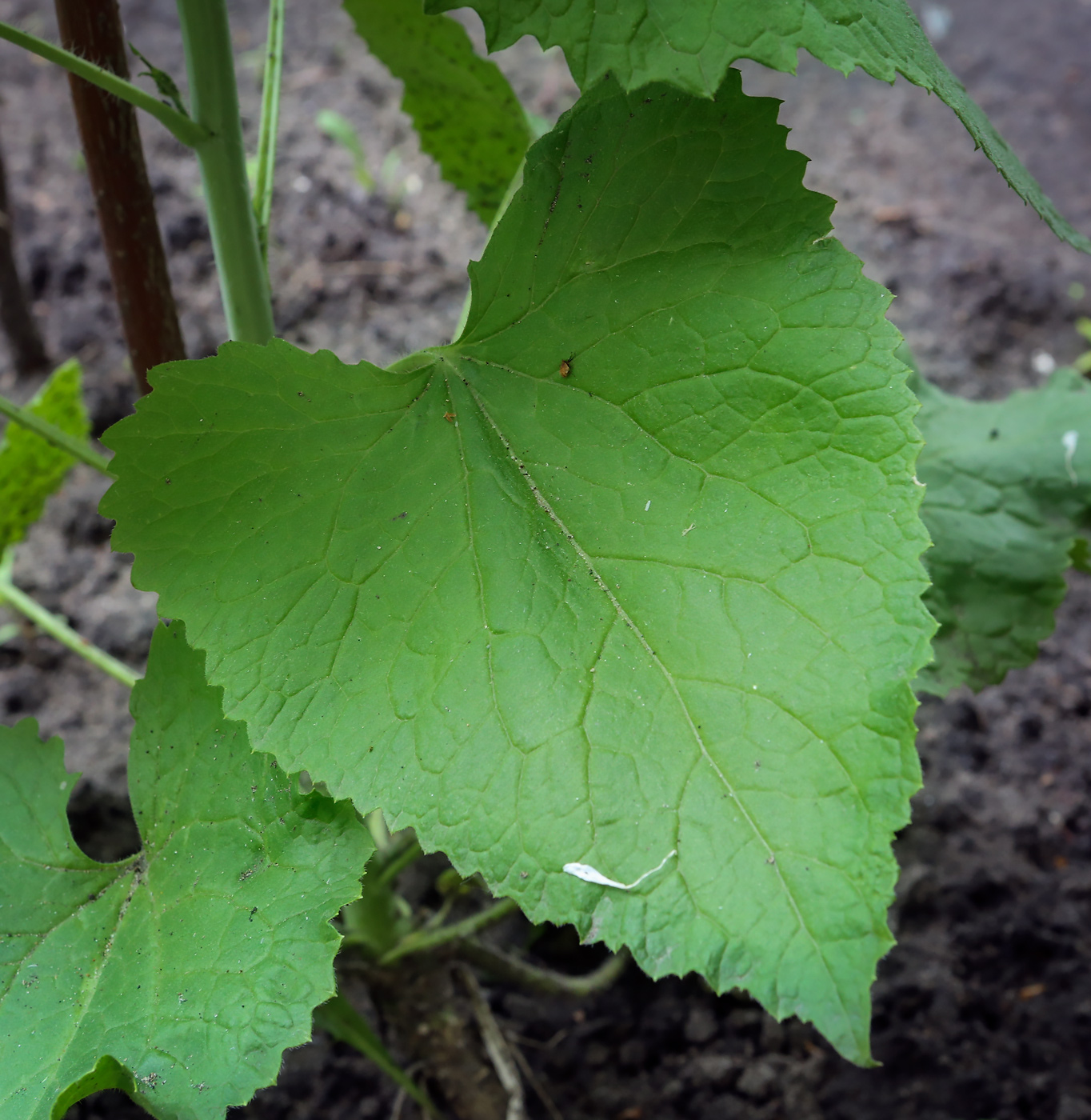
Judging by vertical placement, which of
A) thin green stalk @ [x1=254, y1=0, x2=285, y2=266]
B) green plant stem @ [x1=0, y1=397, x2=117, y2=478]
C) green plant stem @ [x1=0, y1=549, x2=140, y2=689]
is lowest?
green plant stem @ [x1=0, y1=549, x2=140, y2=689]

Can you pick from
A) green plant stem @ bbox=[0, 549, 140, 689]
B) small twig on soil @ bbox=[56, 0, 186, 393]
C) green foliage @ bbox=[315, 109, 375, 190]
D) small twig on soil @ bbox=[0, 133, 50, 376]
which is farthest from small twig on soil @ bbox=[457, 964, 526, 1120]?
green foliage @ bbox=[315, 109, 375, 190]

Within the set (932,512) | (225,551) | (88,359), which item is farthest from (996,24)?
(225,551)

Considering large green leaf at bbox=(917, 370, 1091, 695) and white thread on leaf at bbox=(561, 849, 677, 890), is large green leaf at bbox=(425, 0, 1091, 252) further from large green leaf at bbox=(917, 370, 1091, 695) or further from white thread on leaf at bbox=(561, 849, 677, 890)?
large green leaf at bbox=(917, 370, 1091, 695)

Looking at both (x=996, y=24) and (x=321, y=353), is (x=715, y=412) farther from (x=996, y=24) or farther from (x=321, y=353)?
(x=996, y=24)

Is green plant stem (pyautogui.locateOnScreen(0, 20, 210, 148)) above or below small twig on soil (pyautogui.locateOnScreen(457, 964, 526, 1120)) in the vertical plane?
above

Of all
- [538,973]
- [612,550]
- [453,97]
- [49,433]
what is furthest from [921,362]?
[49,433]

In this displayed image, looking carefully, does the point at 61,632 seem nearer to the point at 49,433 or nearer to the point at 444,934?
the point at 49,433

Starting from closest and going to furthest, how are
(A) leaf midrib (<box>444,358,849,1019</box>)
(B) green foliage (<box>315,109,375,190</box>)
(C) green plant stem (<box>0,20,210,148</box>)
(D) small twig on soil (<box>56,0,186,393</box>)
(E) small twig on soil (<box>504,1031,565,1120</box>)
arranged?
(A) leaf midrib (<box>444,358,849,1019</box>) → (C) green plant stem (<box>0,20,210,148</box>) → (D) small twig on soil (<box>56,0,186,393</box>) → (E) small twig on soil (<box>504,1031,565,1120</box>) → (B) green foliage (<box>315,109,375,190</box>)

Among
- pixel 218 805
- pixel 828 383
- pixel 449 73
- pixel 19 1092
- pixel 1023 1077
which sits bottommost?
pixel 1023 1077
